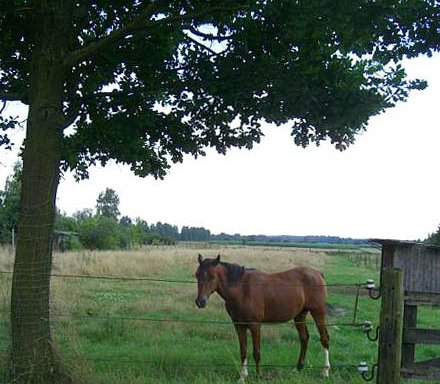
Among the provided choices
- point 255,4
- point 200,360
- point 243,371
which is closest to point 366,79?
point 255,4

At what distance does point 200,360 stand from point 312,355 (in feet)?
7.06

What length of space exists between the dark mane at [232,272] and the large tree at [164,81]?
1645 millimetres

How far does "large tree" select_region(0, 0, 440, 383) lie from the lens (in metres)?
5.68

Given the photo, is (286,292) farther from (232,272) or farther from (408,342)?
(408,342)

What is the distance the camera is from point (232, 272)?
337 inches

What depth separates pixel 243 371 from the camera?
24.9 ft

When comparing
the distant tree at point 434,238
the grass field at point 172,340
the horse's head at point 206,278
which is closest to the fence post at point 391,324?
the grass field at point 172,340

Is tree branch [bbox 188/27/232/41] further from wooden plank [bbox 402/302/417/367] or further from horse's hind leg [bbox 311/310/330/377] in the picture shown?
horse's hind leg [bbox 311/310/330/377]

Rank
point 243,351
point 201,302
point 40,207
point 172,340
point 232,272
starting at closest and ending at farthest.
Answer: point 40,207
point 201,302
point 243,351
point 232,272
point 172,340

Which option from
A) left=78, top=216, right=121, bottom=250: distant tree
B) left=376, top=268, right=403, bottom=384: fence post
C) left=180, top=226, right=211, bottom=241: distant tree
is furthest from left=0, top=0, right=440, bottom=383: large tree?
left=180, top=226, right=211, bottom=241: distant tree

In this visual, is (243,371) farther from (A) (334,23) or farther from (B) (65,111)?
(A) (334,23)

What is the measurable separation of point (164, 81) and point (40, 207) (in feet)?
7.16

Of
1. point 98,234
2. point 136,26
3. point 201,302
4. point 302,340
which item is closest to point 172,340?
point 302,340

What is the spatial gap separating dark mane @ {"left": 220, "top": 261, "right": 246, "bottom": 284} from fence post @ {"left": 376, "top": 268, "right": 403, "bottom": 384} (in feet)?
11.3
